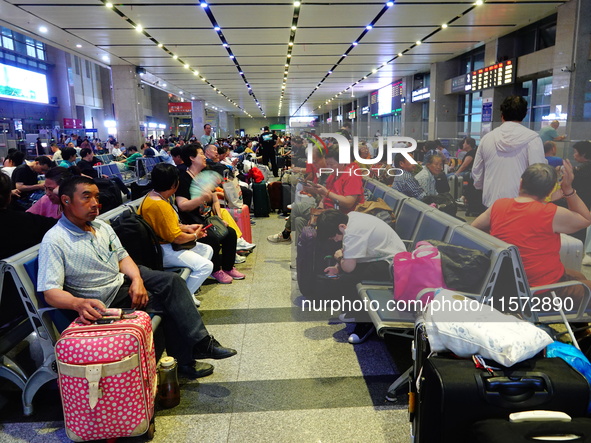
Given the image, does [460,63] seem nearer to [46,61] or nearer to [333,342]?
[333,342]

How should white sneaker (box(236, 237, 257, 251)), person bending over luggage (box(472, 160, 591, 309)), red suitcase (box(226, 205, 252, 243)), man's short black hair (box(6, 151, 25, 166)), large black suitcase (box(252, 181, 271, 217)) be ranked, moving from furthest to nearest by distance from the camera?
large black suitcase (box(252, 181, 271, 217))
man's short black hair (box(6, 151, 25, 166))
red suitcase (box(226, 205, 252, 243))
white sneaker (box(236, 237, 257, 251))
person bending over luggage (box(472, 160, 591, 309))

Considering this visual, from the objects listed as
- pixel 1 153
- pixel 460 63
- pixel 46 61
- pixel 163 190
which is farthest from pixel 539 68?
pixel 46 61

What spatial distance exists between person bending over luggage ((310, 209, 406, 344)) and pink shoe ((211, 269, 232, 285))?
1983 millimetres

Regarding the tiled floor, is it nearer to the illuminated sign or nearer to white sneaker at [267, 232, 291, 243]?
white sneaker at [267, 232, 291, 243]

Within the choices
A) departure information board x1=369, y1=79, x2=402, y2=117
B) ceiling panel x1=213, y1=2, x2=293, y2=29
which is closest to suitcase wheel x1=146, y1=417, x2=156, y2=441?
ceiling panel x1=213, y1=2, x2=293, y2=29

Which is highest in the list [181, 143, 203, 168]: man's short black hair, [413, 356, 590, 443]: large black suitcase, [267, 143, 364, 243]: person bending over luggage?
[181, 143, 203, 168]: man's short black hair

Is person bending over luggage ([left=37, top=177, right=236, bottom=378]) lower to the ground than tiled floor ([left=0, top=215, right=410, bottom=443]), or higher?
higher

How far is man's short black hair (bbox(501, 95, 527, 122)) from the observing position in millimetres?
3771

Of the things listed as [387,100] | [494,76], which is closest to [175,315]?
[494,76]

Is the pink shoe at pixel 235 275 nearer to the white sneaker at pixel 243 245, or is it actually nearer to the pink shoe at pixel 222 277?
the pink shoe at pixel 222 277

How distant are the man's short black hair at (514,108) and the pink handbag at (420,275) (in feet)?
4.09

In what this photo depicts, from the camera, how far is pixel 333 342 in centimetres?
402

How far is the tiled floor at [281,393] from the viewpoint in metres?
2.83

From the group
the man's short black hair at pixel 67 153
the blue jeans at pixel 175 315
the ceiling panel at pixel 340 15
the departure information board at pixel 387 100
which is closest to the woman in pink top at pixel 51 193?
the blue jeans at pixel 175 315
